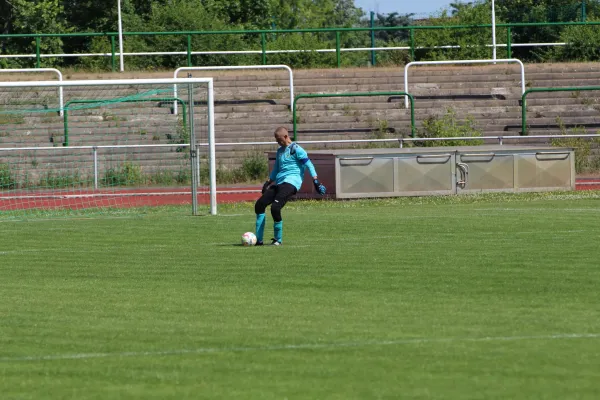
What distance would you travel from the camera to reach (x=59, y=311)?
1008 cm

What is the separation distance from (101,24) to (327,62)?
14.3 metres

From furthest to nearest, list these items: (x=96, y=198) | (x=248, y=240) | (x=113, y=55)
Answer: (x=113, y=55) < (x=96, y=198) < (x=248, y=240)

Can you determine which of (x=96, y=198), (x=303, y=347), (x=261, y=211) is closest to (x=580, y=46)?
(x=96, y=198)

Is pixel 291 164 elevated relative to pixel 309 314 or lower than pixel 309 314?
elevated

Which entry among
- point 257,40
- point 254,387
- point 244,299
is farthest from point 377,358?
point 257,40

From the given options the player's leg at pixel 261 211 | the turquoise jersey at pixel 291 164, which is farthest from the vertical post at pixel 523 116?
the player's leg at pixel 261 211

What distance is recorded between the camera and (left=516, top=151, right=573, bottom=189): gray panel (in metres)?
26.5

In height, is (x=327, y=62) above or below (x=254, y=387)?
above

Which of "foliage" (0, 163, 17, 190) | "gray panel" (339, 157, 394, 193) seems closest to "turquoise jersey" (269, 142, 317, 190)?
"gray panel" (339, 157, 394, 193)

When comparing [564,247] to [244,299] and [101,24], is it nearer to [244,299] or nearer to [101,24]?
[244,299]

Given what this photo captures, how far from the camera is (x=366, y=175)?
25500 mm

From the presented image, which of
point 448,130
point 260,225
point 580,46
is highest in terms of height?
point 580,46

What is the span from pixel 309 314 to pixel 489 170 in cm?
1741

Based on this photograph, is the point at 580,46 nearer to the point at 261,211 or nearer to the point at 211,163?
the point at 211,163
